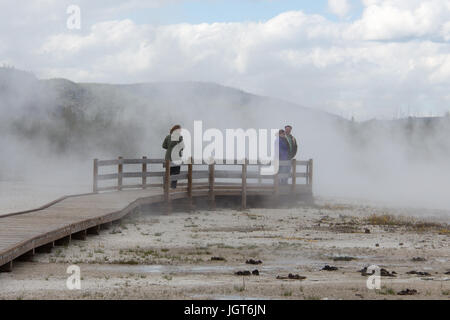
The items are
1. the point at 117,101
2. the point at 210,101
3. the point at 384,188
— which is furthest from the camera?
the point at 117,101

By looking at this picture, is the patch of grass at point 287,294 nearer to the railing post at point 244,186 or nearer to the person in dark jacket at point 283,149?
the railing post at point 244,186

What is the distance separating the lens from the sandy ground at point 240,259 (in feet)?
33.2

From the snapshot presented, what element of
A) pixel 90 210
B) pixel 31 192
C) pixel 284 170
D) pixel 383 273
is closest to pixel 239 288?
pixel 383 273

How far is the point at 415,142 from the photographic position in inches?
2074

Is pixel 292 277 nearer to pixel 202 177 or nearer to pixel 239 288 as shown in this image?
pixel 239 288

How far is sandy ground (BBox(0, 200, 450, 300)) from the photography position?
33.2 feet

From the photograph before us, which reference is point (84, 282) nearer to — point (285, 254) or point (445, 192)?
point (285, 254)

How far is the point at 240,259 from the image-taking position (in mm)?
12961

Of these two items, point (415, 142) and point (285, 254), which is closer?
point (285, 254)

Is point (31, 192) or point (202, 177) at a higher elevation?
point (202, 177)

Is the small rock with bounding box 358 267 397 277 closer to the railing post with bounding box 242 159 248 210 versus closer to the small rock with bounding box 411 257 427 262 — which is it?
the small rock with bounding box 411 257 427 262

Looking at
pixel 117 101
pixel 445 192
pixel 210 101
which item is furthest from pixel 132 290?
pixel 117 101

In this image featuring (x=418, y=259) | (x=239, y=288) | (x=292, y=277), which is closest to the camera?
(x=239, y=288)
